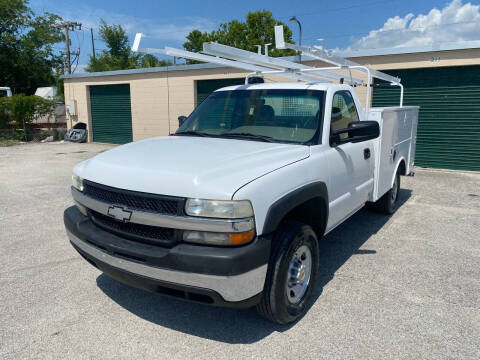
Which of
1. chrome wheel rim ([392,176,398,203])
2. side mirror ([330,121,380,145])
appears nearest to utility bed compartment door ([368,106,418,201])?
chrome wheel rim ([392,176,398,203])

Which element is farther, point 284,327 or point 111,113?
point 111,113

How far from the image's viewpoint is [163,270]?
242 centimetres

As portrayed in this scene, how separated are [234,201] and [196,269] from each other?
0.49 metres

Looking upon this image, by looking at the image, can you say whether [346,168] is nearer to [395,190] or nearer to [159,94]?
[395,190]

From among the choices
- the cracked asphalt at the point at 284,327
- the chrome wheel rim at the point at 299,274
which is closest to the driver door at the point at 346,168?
the chrome wheel rim at the point at 299,274

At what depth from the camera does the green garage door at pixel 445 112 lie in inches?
388

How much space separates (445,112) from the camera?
33.5ft

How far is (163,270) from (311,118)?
2.05 meters

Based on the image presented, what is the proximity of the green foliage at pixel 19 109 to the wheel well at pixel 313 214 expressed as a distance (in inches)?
807

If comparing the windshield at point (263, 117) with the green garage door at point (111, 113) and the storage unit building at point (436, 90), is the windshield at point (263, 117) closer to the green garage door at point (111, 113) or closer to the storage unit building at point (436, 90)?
the storage unit building at point (436, 90)

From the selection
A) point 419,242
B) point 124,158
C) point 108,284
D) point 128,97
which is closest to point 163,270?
point 124,158

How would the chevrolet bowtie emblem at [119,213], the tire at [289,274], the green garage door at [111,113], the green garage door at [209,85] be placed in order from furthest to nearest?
the green garage door at [111,113] < the green garage door at [209,85] < the tire at [289,274] < the chevrolet bowtie emblem at [119,213]

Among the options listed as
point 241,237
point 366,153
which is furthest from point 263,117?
point 241,237

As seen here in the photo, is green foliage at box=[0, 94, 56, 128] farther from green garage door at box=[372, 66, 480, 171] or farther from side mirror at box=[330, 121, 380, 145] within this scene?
side mirror at box=[330, 121, 380, 145]
